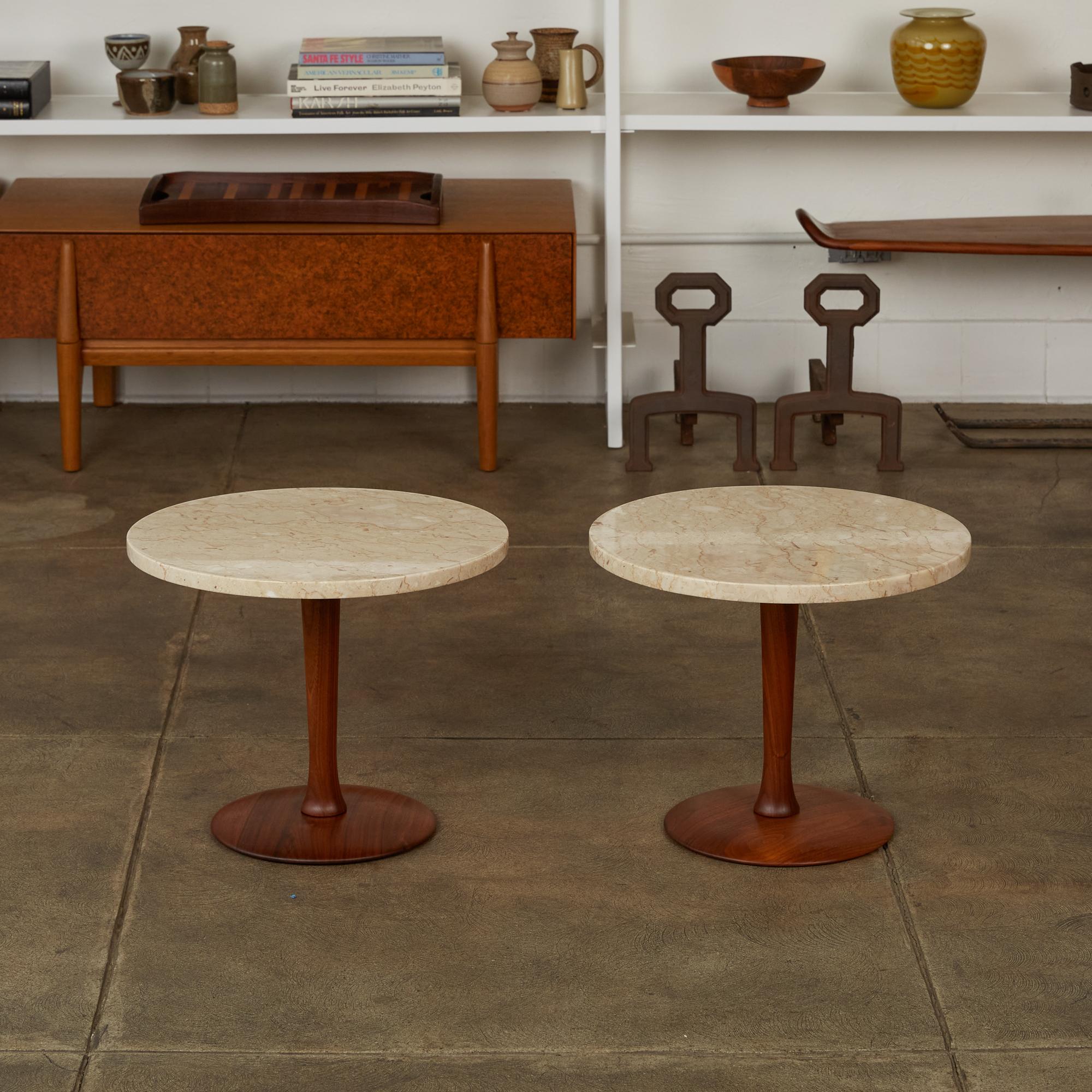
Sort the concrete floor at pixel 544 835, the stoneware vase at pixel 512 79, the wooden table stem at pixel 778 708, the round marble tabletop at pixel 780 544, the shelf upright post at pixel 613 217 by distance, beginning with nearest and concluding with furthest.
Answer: the concrete floor at pixel 544 835 → the round marble tabletop at pixel 780 544 → the wooden table stem at pixel 778 708 → the shelf upright post at pixel 613 217 → the stoneware vase at pixel 512 79

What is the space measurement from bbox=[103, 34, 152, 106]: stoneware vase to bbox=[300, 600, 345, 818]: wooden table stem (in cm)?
260

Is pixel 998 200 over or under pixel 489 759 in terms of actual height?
over

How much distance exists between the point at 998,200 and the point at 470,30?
5.66 ft

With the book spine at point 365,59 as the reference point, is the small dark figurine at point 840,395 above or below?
below

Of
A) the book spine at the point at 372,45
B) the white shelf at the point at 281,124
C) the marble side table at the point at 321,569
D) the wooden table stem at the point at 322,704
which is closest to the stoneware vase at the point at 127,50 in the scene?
the white shelf at the point at 281,124

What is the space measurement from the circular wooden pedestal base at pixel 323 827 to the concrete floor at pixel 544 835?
3 centimetres

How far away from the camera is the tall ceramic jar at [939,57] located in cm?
441

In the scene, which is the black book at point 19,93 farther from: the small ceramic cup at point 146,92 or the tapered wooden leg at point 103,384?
the tapered wooden leg at point 103,384

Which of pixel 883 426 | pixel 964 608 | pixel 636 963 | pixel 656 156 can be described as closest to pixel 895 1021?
pixel 636 963

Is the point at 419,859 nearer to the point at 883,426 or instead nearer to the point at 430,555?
the point at 430,555

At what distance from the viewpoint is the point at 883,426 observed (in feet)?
14.5

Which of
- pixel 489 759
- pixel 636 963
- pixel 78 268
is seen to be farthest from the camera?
pixel 78 268

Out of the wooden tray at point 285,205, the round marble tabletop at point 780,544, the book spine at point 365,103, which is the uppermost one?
the book spine at point 365,103

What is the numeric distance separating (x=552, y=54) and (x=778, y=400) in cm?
125
